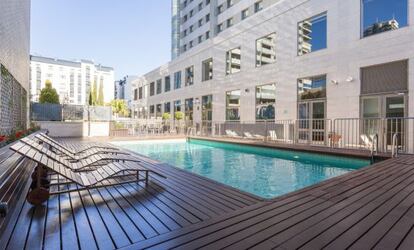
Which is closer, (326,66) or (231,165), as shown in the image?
(231,165)

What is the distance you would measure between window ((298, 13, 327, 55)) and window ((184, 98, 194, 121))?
10725 millimetres

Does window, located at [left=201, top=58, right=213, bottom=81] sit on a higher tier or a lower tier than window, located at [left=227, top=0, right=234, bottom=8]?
lower

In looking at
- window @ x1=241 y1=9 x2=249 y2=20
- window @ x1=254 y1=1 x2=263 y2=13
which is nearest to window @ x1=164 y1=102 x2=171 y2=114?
window @ x1=241 y1=9 x2=249 y2=20

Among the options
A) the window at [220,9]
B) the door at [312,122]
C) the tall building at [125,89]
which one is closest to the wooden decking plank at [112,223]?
the door at [312,122]

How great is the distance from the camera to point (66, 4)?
53.9ft

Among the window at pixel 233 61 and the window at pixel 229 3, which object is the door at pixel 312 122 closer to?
the window at pixel 233 61

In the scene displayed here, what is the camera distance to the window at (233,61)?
15.7 m

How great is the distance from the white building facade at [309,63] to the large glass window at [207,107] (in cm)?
7

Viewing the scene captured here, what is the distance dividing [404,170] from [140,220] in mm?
4672

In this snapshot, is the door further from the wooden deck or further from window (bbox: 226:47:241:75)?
the wooden deck

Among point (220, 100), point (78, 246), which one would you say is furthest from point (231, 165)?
point (220, 100)

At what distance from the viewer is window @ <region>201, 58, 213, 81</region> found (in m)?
18.4

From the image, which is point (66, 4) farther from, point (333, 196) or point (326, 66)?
point (333, 196)

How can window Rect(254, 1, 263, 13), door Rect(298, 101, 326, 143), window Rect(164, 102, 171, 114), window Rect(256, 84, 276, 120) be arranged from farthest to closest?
window Rect(164, 102, 171, 114) < window Rect(254, 1, 263, 13) < window Rect(256, 84, 276, 120) < door Rect(298, 101, 326, 143)
